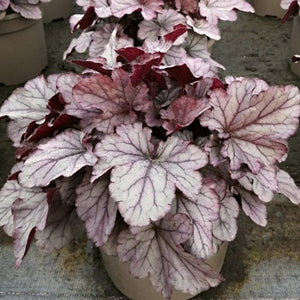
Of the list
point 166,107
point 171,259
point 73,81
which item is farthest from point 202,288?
point 73,81

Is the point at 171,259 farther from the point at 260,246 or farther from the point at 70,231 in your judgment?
the point at 260,246

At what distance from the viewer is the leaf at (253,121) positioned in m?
1.08

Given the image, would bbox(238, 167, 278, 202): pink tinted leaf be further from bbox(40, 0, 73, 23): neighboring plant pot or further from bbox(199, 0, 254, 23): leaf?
bbox(40, 0, 73, 23): neighboring plant pot

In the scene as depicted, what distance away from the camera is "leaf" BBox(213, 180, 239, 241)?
119cm

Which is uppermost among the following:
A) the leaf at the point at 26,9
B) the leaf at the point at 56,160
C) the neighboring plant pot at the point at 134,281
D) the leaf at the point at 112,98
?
the leaf at the point at 112,98

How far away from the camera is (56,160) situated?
111 cm

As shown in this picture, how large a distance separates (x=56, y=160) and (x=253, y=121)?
45cm

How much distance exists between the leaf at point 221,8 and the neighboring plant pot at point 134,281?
949 millimetres

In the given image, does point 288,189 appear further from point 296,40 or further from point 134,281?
point 296,40

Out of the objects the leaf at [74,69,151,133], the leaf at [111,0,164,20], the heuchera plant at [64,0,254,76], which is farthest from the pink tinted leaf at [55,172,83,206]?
the leaf at [111,0,164,20]

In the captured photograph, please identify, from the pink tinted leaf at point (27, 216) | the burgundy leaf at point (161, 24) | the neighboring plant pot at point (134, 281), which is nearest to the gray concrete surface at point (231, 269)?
the neighboring plant pot at point (134, 281)

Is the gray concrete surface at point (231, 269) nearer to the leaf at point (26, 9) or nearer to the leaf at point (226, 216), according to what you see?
the leaf at point (226, 216)

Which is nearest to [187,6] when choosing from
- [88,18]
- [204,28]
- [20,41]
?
[204,28]

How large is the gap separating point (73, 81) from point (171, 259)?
0.50m
